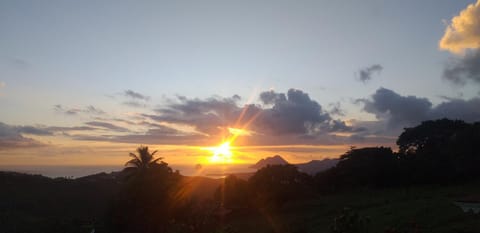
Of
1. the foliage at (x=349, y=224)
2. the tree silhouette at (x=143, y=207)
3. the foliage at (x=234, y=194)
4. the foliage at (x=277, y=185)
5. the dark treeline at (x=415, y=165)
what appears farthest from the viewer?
the dark treeline at (x=415, y=165)

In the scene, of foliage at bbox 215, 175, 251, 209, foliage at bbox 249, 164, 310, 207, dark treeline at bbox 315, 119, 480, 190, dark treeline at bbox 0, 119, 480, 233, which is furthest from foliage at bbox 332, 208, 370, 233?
dark treeline at bbox 315, 119, 480, 190

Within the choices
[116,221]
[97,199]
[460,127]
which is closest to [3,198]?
[97,199]

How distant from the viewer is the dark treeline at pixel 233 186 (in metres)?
29.3

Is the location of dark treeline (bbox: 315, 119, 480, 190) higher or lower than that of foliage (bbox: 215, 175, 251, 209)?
higher

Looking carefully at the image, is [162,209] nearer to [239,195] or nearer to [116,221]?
[116,221]

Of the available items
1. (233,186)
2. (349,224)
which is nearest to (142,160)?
(233,186)

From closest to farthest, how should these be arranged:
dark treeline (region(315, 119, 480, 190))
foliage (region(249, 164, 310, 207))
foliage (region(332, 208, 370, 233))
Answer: foliage (region(332, 208, 370, 233))
foliage (region(249, 164, 310, 207))
dark treeline (region(315, 119, 480, 190))

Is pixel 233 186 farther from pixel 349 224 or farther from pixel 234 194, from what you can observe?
pixel 349 224

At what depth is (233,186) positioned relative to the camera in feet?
141

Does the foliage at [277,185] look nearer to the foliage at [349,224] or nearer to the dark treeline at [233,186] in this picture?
the dark treeline at [233,186]

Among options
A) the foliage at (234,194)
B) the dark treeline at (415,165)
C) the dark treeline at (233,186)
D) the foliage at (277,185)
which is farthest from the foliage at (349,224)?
the dark treeline at (415,165)

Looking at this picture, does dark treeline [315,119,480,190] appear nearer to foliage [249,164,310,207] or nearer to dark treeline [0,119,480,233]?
dark treeline [0,119,480,233]

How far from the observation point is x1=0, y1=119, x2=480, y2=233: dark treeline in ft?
96.1

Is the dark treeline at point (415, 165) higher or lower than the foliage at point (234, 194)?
higher
